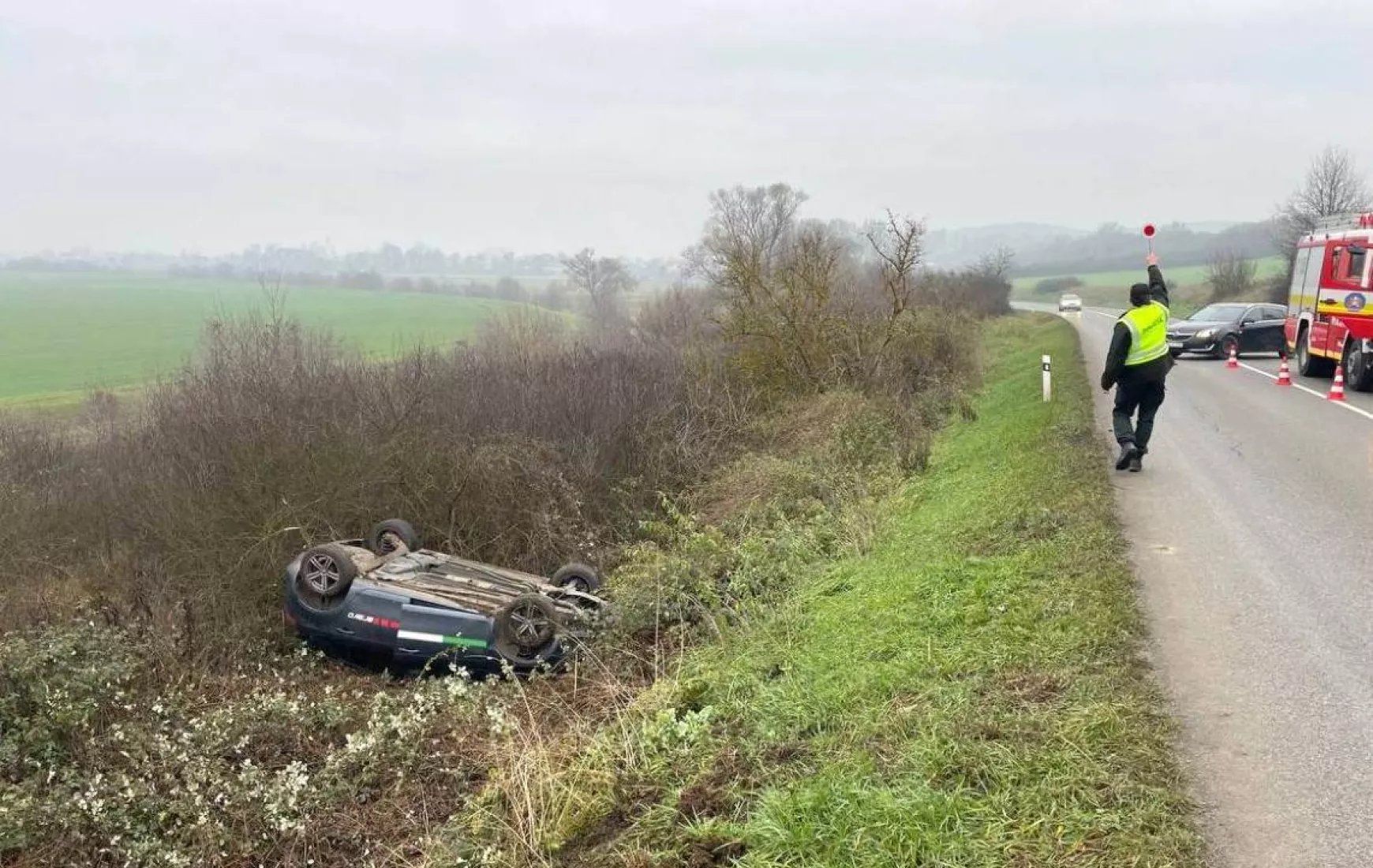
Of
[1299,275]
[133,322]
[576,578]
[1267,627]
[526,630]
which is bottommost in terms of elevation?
[133,322]

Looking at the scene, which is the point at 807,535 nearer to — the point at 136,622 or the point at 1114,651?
the point at 1114,651

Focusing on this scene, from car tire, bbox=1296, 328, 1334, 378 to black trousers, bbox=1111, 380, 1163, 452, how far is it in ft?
32.3

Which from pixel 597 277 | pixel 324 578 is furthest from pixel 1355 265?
pixel 597 277

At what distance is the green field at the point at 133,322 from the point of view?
47.3m

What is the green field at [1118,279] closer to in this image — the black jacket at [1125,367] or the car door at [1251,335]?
the car door at [1251,335]

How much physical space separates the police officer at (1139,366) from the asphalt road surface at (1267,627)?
1.21 ft

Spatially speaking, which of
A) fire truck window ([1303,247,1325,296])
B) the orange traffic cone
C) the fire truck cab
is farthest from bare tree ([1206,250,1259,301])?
the orange traffic cone

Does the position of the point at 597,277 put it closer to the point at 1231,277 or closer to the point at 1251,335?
the point at 1231,277

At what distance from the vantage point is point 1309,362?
17.0m

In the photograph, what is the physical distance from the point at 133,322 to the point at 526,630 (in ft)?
266

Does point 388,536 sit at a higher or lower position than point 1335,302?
lower

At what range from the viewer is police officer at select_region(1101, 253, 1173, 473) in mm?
8930

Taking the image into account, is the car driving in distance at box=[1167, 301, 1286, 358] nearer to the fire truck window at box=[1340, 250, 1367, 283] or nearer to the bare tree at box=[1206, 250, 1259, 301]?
the fire truck window at box=[1340, 250, 1367, 283]

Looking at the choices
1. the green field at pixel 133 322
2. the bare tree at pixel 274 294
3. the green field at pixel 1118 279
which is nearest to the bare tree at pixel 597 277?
the green field at pixel 133 322
